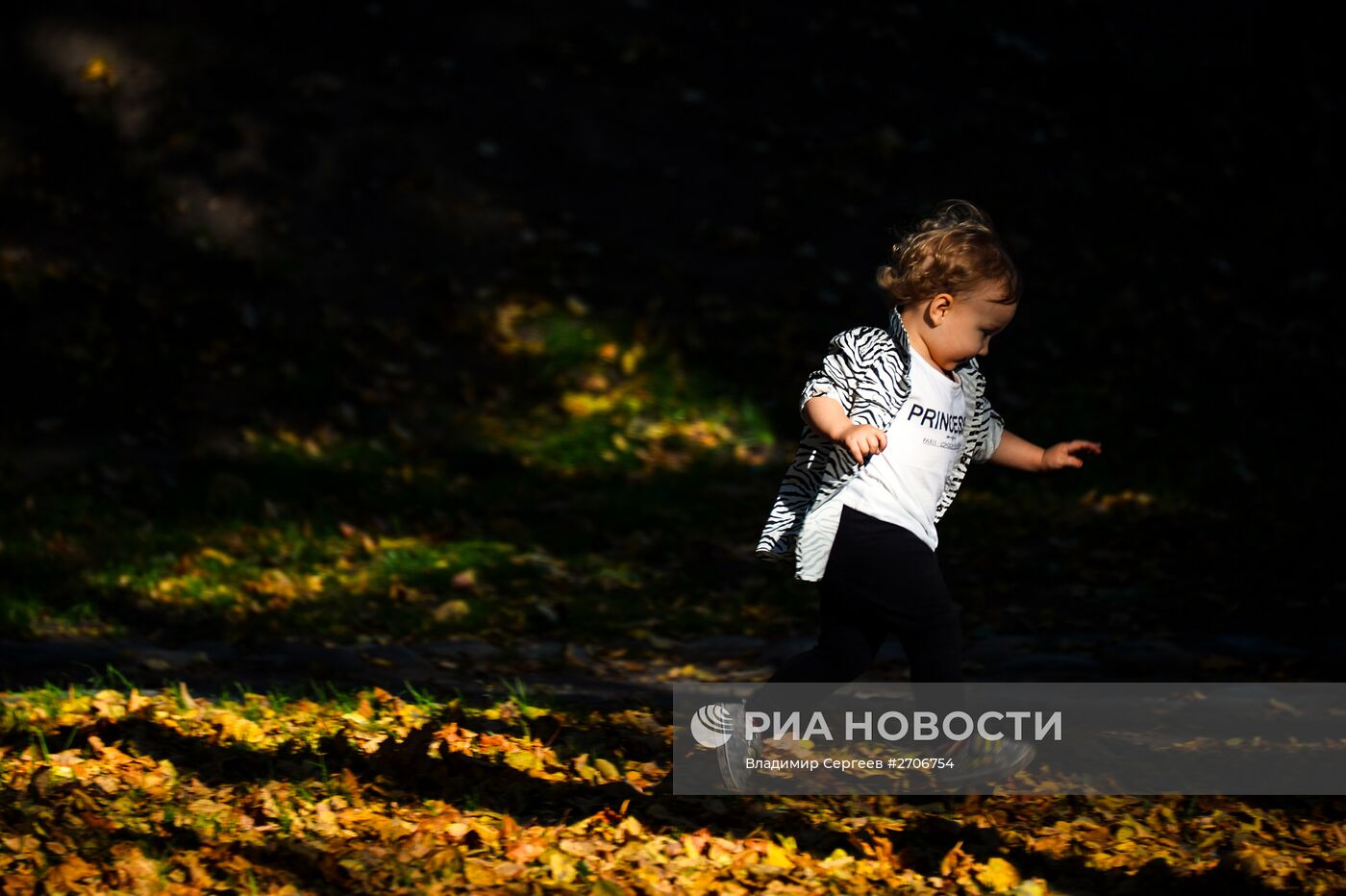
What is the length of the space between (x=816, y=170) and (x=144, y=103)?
201 inches

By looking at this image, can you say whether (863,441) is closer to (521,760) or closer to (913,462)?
(913,462)

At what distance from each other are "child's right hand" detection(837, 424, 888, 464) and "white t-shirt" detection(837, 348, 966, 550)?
0.22 meters

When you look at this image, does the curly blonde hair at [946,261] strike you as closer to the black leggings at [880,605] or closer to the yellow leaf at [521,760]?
the black leggings at [880,605]

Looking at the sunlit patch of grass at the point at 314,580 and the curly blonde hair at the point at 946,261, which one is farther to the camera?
the sunlit patch of grass at the point at 314,580

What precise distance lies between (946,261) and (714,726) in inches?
47.9

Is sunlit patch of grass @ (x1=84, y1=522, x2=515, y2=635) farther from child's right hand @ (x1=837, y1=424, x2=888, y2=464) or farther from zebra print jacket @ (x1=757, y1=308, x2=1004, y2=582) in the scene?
child's right hand @ (x1=837, y1=424, x2=888, y2=464)

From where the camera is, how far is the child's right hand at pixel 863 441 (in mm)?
2938

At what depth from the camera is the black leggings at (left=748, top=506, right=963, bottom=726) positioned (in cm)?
320

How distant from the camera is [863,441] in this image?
2939 millimetres

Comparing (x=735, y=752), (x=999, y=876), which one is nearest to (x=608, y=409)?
(x=735, y=752)

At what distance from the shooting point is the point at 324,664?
477 cm

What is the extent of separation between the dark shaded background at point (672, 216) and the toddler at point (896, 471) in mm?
2318

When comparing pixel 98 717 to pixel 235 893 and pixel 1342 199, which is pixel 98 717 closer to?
pixel 235 893

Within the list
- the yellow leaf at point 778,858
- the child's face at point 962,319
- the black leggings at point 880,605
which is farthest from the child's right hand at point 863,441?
the yellow leaf at point 778,858
